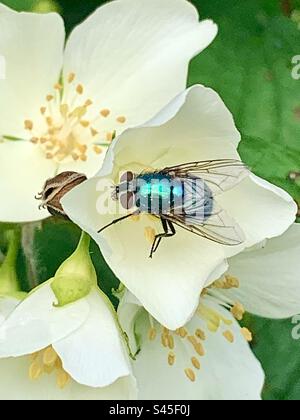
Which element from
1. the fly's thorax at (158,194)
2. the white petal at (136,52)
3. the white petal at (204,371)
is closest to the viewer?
the fly's thorax at (158,194)

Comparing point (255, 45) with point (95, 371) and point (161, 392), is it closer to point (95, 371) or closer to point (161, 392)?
point (161, 392)

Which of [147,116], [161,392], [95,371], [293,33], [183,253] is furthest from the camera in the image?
[293,33]

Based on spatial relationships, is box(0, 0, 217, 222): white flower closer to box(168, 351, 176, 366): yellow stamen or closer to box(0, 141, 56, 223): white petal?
box(0, 141, 56, 223): white petal

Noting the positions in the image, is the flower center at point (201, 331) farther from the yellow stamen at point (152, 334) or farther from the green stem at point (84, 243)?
the green stem at point (84, 243)

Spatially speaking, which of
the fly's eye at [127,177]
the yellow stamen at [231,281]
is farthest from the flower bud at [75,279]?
the yellow stamen at [231,281]

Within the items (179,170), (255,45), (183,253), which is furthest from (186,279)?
(255,45)

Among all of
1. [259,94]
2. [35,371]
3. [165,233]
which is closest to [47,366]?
[35,371]

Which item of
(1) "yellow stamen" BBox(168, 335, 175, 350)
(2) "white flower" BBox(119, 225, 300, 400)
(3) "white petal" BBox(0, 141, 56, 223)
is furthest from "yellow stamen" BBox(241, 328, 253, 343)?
(3) "white petal" BBox(0, 141, 56, 223)
